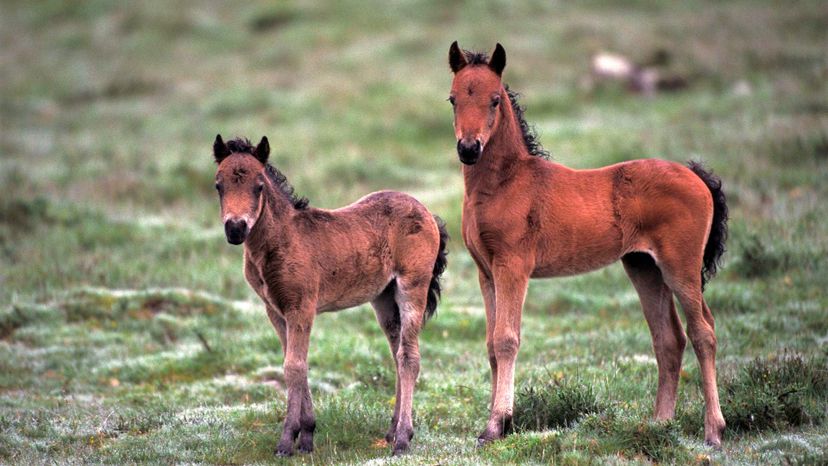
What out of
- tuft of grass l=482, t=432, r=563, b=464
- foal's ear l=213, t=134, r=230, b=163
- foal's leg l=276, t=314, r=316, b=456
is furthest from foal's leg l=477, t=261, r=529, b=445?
foal's ear l=213, t=134, r=230, b=163

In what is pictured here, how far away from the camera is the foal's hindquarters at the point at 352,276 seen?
8.12 metres

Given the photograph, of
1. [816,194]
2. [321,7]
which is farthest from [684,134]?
[321,7]

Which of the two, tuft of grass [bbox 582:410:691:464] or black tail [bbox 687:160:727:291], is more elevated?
black tail [bbox 687:160:727:291]

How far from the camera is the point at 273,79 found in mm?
29938

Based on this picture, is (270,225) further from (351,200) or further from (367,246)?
(351,200)

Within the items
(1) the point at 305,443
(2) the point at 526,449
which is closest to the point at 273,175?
(1) the point at 305,443

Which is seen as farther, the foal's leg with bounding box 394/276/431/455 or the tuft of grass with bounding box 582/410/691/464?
the foal's leg with bounding box 394/276/431/455

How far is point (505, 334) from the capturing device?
8.02m

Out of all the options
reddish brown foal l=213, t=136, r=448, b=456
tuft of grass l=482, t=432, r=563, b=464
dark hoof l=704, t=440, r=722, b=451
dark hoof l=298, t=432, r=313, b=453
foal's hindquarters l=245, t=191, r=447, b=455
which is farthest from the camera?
dark hoof l=298, t=432, r=313, b=453

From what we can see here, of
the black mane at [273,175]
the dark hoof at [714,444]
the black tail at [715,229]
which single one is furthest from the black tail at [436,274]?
the dark hoof at [714,444]

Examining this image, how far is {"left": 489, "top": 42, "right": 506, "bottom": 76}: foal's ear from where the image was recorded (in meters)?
8.05

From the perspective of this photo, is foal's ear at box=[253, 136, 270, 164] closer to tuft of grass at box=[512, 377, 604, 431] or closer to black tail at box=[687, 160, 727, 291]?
tuft of grass at box=[512, 377, 604, 431]

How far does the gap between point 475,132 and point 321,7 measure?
2916cm

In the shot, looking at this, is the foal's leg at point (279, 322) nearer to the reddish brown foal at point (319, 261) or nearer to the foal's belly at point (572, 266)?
the reddish brown foal at point (319, 261)
